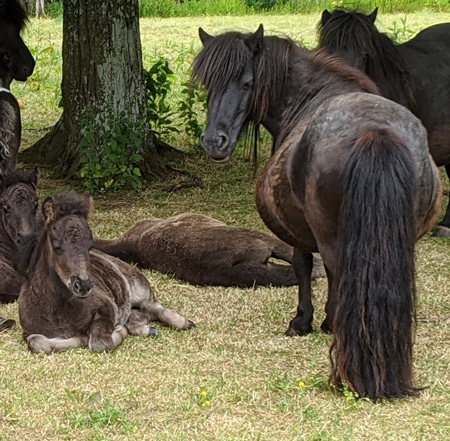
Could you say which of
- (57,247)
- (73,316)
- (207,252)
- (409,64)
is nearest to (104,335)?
(73,316)

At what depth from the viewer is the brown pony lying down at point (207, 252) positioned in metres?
7.21

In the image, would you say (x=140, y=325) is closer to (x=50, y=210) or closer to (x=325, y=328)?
(x=50, y=210)

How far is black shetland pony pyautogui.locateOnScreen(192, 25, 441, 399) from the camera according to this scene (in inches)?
178

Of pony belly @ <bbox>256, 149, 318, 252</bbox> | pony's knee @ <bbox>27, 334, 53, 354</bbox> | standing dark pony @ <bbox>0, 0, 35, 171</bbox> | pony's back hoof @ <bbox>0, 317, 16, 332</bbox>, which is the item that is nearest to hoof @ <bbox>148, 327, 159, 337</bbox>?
pony's knee @ <bbox>27, 334, 53, 354</bbox>

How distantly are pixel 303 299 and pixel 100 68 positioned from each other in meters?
4.95

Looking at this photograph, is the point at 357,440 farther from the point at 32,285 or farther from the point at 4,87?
the point at 4,87

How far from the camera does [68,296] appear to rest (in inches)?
229

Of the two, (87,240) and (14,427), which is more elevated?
(87,240)

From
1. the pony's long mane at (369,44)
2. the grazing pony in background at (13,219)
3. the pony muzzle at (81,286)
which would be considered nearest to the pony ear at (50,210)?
the pony muzzle at (81,286)

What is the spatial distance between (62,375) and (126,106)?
5.54 m

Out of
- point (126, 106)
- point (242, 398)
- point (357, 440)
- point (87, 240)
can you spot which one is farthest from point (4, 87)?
point (357, 440)

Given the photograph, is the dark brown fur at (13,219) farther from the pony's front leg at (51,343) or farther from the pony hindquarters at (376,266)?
the pony hindquarters at (376,266)

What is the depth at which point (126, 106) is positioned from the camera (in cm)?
1043

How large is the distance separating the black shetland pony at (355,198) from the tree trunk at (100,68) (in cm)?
461
